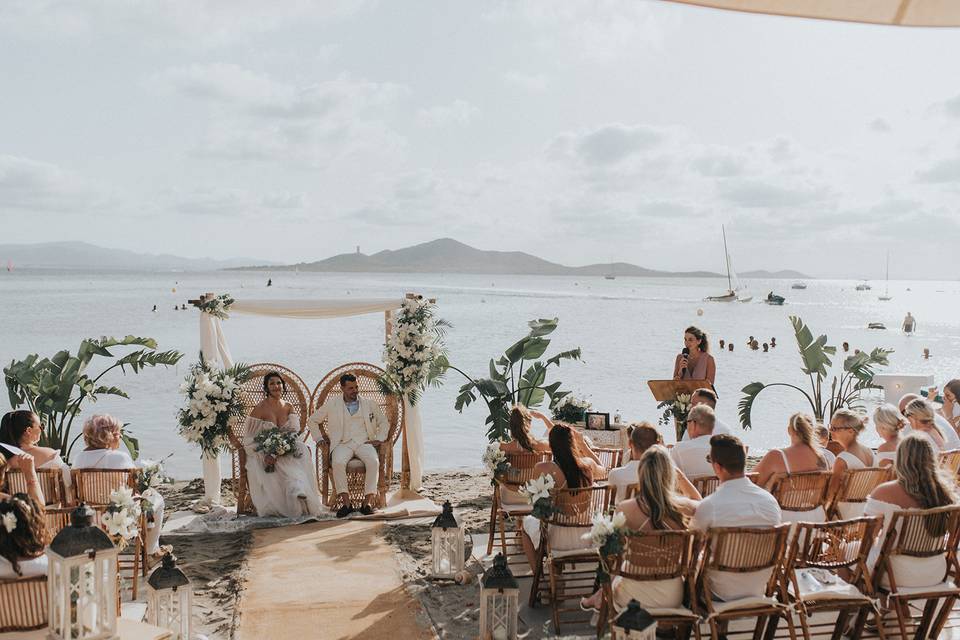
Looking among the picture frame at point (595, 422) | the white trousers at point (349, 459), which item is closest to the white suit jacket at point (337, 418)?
the white trousers at point (349, 459)

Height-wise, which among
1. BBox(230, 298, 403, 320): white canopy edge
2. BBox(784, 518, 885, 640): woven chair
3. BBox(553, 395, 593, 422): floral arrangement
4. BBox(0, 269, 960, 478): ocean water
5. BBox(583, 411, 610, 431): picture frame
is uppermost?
BBox(230, 298, 403, 320): white canopy edge

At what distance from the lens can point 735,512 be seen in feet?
14.7

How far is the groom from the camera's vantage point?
8.78 meters

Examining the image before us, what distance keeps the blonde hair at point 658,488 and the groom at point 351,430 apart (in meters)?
4.71

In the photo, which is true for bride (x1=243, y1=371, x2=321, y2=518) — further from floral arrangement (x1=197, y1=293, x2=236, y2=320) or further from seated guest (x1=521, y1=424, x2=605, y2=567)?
seated guest (x1=521, y1=424, x2=605, y2=567)

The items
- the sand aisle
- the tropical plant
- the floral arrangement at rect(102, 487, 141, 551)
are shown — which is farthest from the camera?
the tropical plant

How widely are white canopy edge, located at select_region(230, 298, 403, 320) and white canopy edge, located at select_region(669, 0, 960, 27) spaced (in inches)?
313

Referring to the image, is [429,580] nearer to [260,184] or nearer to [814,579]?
[814,579]

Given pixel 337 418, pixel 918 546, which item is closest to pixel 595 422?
pixel 337 418

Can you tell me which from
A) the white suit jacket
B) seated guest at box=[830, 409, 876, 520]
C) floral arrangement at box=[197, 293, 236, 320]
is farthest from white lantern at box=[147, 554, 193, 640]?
floral arrangement at box=[197, 293, 236, 320]

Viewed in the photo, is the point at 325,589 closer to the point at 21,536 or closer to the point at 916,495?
the point at 21,536

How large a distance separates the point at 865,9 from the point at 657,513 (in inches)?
122

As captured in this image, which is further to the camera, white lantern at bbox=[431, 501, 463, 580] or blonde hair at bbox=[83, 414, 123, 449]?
blonde hair at bbox=[83, 414, 123, 449]

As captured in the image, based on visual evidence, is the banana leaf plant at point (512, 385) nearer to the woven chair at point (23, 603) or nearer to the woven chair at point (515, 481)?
the woven chair at point (515, 481)
